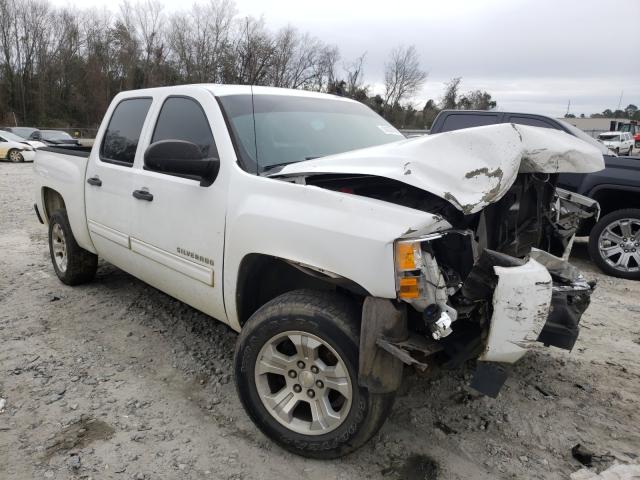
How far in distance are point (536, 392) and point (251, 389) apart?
6.11 feet

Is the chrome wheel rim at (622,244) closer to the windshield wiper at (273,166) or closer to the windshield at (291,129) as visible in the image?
the windshield at (291,129)

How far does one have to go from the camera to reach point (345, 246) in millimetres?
2115

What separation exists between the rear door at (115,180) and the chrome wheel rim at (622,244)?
5.30 meters

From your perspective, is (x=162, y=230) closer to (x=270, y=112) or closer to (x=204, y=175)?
(x=204, y=175)

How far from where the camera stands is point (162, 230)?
313cm

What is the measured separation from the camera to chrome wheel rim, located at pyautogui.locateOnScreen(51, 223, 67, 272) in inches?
187

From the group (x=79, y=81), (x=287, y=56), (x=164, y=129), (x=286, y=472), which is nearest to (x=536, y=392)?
(x=286, y=472)

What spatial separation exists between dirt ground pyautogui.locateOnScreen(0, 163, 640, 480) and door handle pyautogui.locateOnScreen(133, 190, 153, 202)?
1146mm

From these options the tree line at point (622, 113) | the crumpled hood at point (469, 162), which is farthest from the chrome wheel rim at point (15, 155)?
the tree line at point (622, 113)

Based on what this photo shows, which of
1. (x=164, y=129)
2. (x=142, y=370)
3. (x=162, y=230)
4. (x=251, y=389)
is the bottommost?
(x=142, y=370)

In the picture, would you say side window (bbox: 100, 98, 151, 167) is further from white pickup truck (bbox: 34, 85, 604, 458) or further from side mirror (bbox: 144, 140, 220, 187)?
side mirror (bbox: 144, 140, 220, 187)

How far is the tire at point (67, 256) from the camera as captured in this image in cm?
455

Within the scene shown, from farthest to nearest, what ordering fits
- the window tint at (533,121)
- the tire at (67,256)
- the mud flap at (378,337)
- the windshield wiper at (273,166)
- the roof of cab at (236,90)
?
the window tint at (533,121) < the tire at (67,256) < the roof of cab at (236,90) < the windshield wiper at (273,166) < the mud flap at (378,337)

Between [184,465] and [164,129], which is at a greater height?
[164,129]
